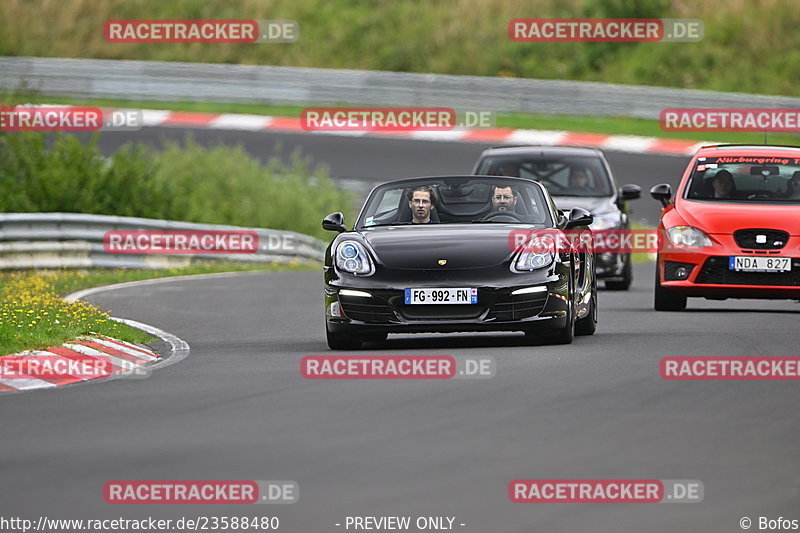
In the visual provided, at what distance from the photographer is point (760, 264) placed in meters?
15.6

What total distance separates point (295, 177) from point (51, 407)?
23607mm

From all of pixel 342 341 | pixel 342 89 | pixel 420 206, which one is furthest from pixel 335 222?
pixel 342 89

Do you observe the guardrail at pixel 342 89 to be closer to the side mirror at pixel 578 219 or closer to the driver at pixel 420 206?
the side mirror at pixel 578 219

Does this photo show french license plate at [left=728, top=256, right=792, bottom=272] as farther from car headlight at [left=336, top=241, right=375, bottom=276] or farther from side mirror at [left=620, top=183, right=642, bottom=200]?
car headlight at [left=336, top=241, right=375, bottom=276]

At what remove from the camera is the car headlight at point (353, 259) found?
12508 millimetres

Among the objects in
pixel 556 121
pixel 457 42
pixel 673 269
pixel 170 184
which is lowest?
pixel 673 269

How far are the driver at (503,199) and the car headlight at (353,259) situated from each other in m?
1.31

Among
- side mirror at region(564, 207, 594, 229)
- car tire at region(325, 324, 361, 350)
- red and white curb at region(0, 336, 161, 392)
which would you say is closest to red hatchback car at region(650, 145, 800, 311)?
side mirror at region(564, 207, 594, 229)

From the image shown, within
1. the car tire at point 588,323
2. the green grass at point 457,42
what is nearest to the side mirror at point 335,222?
the car tire at point 588,323

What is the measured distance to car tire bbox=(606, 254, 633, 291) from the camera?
804 inches

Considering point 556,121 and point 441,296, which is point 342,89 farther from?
point 441,296

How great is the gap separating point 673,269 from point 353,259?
15.2ft

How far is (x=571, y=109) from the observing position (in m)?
37.6

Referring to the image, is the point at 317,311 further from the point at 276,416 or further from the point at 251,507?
the point at 251,507
